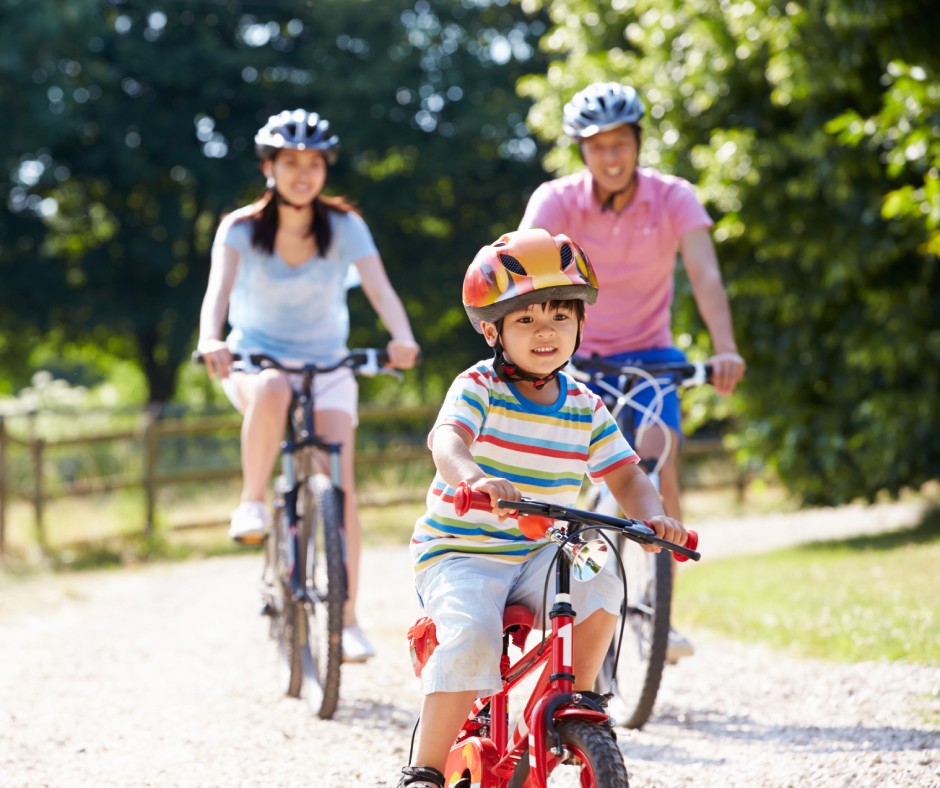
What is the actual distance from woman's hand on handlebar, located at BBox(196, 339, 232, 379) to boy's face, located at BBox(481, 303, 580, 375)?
2.09 metres

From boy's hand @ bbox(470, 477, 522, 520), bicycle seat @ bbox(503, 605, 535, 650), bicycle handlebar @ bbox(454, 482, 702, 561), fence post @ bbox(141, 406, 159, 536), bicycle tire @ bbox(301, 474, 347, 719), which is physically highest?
boy's hand @ bbox(470, 477, 522, 520)

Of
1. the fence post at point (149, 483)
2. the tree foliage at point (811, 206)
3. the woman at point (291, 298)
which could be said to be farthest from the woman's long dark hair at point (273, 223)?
the fence post at point (149, 483)

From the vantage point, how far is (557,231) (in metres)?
5.25

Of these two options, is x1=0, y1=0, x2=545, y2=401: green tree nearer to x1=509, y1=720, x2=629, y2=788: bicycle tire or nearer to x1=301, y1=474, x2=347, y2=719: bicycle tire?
x1=301, y1=474, x2=347, y2=719: bicycle tire

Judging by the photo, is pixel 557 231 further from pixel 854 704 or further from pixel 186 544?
pixel 186 544

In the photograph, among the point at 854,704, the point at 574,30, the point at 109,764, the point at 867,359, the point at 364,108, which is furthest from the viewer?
the point at 364,108

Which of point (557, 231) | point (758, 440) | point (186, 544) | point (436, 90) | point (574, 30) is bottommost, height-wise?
point (186, 544)

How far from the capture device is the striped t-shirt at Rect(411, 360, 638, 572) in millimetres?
3334

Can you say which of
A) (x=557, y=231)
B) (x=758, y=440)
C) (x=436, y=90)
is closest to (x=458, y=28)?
(x=436, y=90)

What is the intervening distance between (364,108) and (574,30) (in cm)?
1371

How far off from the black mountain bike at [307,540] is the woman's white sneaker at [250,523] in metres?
0.08

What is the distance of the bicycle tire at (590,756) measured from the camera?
277 centimetres

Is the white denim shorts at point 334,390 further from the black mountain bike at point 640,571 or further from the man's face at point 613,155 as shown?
the man's face at point 613,155

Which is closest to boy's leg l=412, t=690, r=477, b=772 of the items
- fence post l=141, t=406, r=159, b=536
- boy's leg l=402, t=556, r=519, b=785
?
boy's leg l=402, t=556, r=519, b=785
